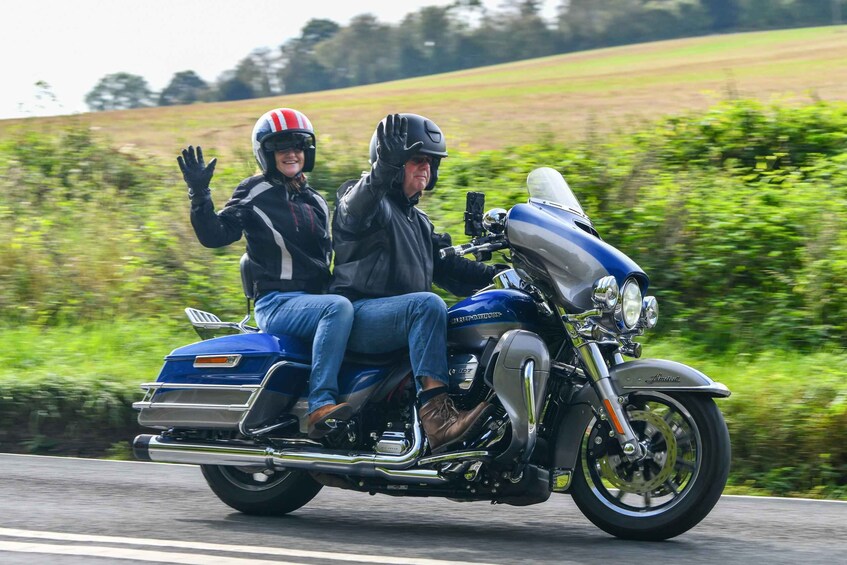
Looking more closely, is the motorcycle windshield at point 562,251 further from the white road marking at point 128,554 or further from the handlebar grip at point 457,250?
the white road marking at point 128,554

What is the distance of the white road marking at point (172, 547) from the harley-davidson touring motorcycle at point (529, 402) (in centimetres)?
54

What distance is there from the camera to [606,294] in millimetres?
4914

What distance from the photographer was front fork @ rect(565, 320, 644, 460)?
4.89 metres

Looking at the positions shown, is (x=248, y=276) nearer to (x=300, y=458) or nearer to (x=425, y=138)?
(x=300, y=458)

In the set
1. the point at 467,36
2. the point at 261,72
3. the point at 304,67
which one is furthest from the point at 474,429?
the point at 467,36

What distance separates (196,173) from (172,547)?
180 centimetres

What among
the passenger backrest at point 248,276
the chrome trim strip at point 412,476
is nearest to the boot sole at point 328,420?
the chrome trim strip at point 412,476

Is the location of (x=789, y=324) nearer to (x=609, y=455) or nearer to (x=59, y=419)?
(x=609, y=455)

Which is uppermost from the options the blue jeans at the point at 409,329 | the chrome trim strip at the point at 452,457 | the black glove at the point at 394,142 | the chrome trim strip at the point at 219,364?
the black glove at the point at 394,142

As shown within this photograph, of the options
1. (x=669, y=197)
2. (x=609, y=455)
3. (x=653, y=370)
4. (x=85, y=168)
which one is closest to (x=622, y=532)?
(x=609, y=455)

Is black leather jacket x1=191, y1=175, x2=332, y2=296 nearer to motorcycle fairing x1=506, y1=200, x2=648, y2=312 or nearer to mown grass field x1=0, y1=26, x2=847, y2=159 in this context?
motorcycle fairing x1=506, y1=200, x2=648, y2=312

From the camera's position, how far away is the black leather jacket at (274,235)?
5809 mm

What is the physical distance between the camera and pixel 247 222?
5.84 metres

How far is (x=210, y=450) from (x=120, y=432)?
126 inches
